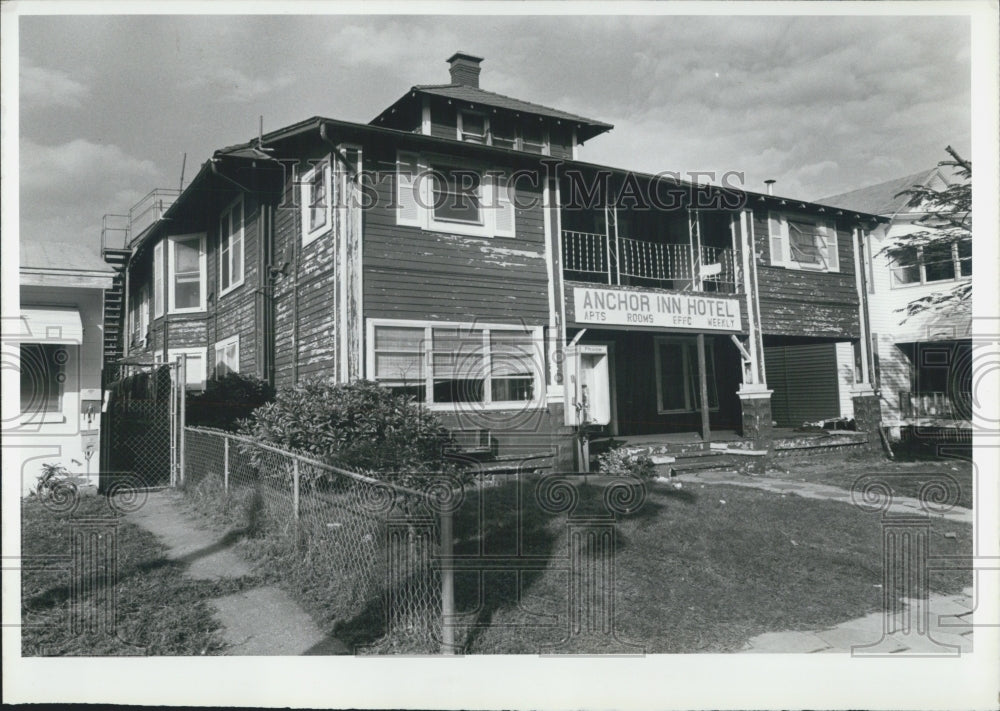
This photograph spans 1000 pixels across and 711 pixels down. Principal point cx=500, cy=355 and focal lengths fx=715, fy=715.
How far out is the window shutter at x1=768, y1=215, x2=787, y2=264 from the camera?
16.0 m

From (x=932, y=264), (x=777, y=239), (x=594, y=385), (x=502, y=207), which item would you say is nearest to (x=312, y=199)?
(x=502, y=207)

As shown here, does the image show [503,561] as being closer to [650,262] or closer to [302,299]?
[302,299]

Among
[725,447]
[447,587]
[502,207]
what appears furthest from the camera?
[725,447]

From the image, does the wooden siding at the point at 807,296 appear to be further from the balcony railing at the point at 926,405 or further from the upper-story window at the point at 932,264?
the balcony railing at the point at 926,405

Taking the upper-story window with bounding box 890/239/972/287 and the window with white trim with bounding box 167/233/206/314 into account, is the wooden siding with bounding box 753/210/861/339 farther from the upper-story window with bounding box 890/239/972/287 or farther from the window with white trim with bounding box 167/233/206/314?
the window with white trim with bounding box 167/233/206/314

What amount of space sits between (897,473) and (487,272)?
829 cm

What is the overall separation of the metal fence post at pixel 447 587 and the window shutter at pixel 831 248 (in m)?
15.5

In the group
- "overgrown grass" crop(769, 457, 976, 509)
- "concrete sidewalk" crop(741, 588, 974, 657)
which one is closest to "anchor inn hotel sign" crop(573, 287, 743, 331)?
"overgrown grass" crop(769, 457, 976, 509)

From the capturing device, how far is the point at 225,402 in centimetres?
1263

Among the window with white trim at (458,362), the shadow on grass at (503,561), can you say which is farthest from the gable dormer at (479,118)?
the shadow on grass at (503,561)

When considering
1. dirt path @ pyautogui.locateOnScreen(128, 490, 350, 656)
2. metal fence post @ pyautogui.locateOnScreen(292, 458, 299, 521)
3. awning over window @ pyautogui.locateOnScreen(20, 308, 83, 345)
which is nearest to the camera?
dirt path @ pyautogui.locateOnScreen(128, 490, 350, 656)

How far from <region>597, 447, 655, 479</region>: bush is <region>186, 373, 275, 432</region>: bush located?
5991 millimetres

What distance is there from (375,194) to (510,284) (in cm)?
274

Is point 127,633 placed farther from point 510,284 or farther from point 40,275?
point 510,284
